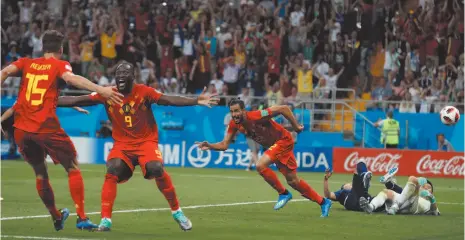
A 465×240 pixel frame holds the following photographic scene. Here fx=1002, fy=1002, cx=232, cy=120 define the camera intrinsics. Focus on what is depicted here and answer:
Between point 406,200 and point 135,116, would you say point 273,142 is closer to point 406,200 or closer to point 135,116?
point 406,200

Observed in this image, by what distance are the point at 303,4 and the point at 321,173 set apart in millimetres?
6804

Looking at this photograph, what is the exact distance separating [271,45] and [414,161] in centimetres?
674

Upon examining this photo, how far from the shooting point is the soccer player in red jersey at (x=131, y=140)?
13.8 meters

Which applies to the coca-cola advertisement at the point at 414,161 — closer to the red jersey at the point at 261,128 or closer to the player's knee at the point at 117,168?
the red jersey at the point at 261,128

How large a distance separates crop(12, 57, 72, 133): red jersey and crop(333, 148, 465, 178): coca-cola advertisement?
1803 centimetres

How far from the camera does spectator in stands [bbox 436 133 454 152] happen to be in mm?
30812

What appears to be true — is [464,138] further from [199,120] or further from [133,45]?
→ [133,45]

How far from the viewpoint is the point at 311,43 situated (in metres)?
33.7

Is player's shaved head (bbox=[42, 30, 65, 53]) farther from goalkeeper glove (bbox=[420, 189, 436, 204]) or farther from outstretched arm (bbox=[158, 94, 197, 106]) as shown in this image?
goalkeeper glove (bbox=[420, 189, 436, 204])

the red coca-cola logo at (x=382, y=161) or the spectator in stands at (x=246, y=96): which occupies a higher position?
the spectator in stands at (x=246, y=96)

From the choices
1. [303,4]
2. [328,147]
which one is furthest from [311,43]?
[328,147]

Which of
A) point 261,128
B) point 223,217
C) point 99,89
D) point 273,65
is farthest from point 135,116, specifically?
point 273,65

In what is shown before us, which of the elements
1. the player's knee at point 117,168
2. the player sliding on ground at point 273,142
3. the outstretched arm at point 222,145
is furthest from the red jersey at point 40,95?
the player sliding on ground at point 273,142

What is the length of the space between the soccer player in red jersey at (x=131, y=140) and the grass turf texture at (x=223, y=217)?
521mm
